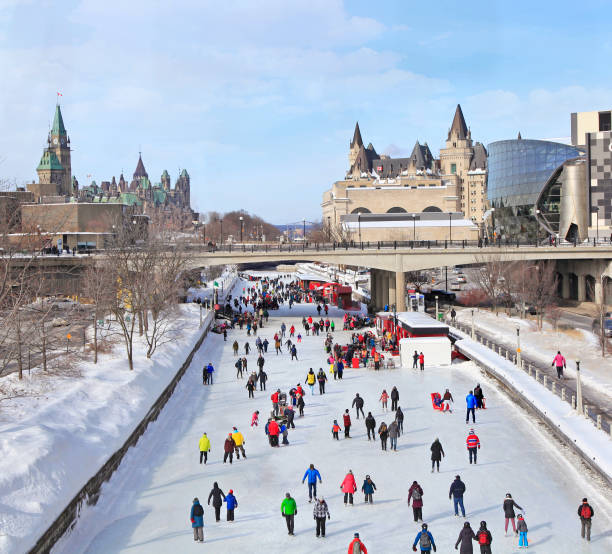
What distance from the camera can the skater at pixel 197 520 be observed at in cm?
1323

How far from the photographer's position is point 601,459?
16.1 m

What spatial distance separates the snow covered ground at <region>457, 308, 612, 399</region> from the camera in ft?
88.6

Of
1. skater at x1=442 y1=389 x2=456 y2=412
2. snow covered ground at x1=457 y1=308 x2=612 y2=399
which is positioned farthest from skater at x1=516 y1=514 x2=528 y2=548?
snow covered ground at x1=457 y1=308 x2=612 y2=399

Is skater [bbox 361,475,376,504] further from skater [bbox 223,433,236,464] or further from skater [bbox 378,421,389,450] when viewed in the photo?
skater [bbox 223,433,236,464]

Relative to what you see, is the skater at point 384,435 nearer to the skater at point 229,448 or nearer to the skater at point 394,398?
the skater at point 394,398

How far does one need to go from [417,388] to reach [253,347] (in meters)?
14.3

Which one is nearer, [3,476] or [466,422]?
[3,476]

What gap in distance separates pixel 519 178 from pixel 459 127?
81.8 meters

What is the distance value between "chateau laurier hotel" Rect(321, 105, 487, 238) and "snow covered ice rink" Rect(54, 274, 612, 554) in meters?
114

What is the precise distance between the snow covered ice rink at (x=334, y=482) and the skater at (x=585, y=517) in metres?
0.19

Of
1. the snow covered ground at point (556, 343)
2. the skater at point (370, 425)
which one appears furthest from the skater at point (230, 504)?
the snow covered ground at point (556, 343)

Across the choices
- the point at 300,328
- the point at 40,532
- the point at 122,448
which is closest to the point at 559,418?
the point at 122,448

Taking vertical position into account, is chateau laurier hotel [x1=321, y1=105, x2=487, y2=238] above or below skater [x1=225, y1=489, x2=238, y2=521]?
above

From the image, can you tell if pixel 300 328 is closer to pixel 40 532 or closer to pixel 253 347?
pixel 253 347
